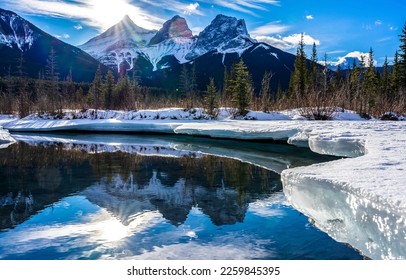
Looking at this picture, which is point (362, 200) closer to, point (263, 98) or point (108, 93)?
point (263, 98)

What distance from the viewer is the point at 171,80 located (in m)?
136

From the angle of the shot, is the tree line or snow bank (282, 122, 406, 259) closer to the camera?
snow bank (282, 122, 406, 259)

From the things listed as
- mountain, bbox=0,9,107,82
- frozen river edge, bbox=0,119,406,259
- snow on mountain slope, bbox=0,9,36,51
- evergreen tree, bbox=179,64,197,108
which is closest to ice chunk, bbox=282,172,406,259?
frozen river edge, bbox=0,119,406,259

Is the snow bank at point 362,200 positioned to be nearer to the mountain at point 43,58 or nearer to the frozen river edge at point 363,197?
the frozen river edge at point 363,197

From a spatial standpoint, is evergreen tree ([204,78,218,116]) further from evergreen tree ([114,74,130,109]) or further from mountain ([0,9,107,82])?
mountain ([0,9,107,82])

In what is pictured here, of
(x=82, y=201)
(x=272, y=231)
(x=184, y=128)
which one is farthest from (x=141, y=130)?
(x=272, y=231)

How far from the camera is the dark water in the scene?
326cm

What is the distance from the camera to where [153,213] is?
14.2 feet

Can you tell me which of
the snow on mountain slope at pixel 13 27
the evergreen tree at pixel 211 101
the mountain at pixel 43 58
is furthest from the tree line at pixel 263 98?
the mountain at pixel 43 58

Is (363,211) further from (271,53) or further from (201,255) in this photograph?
(271,53)

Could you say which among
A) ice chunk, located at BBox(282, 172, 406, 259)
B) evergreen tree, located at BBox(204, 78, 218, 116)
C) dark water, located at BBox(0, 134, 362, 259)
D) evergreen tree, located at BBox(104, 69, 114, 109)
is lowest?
dark water, located at BBox(0, 134, 362, 259)

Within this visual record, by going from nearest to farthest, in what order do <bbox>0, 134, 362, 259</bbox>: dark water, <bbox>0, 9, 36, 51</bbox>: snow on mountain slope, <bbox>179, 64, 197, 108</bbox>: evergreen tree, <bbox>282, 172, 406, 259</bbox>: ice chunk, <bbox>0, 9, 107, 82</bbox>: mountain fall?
<bbox>282, 172, 406, 259</bbox>: ice chunk
<bbox>0, 134, 362, 259</bbox>: dark water
<bbox>179, 64, 197, 108</bbox>: evergreen tree
<bbox>0, 9, 36, 51</bbox>: snow on mountain slope
<bbox>0, 9, 107, 82</bbox>: mountain

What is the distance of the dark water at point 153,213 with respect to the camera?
10.7 ft
